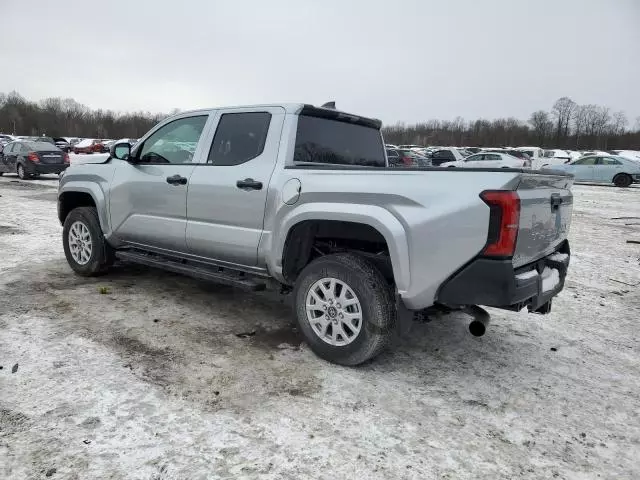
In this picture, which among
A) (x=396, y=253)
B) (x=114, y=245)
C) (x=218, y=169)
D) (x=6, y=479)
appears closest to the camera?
(x=6, y=479)

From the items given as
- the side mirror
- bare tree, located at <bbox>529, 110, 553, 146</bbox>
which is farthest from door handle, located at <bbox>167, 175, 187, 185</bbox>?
bare tree, located at <bbox>529, 110, 553, 146</bbox>

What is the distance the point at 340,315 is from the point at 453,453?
123 centimetres

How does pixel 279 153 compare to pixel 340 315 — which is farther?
pixel 279 153

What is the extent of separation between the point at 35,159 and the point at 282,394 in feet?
60.2

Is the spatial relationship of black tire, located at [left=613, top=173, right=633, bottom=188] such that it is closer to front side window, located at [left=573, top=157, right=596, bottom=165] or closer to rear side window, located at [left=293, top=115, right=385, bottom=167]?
front side window, located at [left=573, top=157, right=596, bottom=165]

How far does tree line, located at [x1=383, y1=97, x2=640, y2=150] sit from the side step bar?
2792 inches

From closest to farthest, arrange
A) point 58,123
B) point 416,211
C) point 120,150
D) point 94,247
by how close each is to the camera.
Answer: point 416,211, point 120,150, point 94,247, point 58,123

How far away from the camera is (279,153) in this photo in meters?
3.86

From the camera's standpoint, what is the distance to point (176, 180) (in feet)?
14.6

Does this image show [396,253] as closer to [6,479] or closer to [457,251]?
[457,251]

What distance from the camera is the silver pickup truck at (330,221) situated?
2941 mm

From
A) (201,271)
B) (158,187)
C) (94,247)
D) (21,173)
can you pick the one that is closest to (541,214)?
(201,271)

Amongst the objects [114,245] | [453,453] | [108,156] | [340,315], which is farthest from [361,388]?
[108,156]

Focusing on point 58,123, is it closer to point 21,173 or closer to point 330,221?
point 21,173
